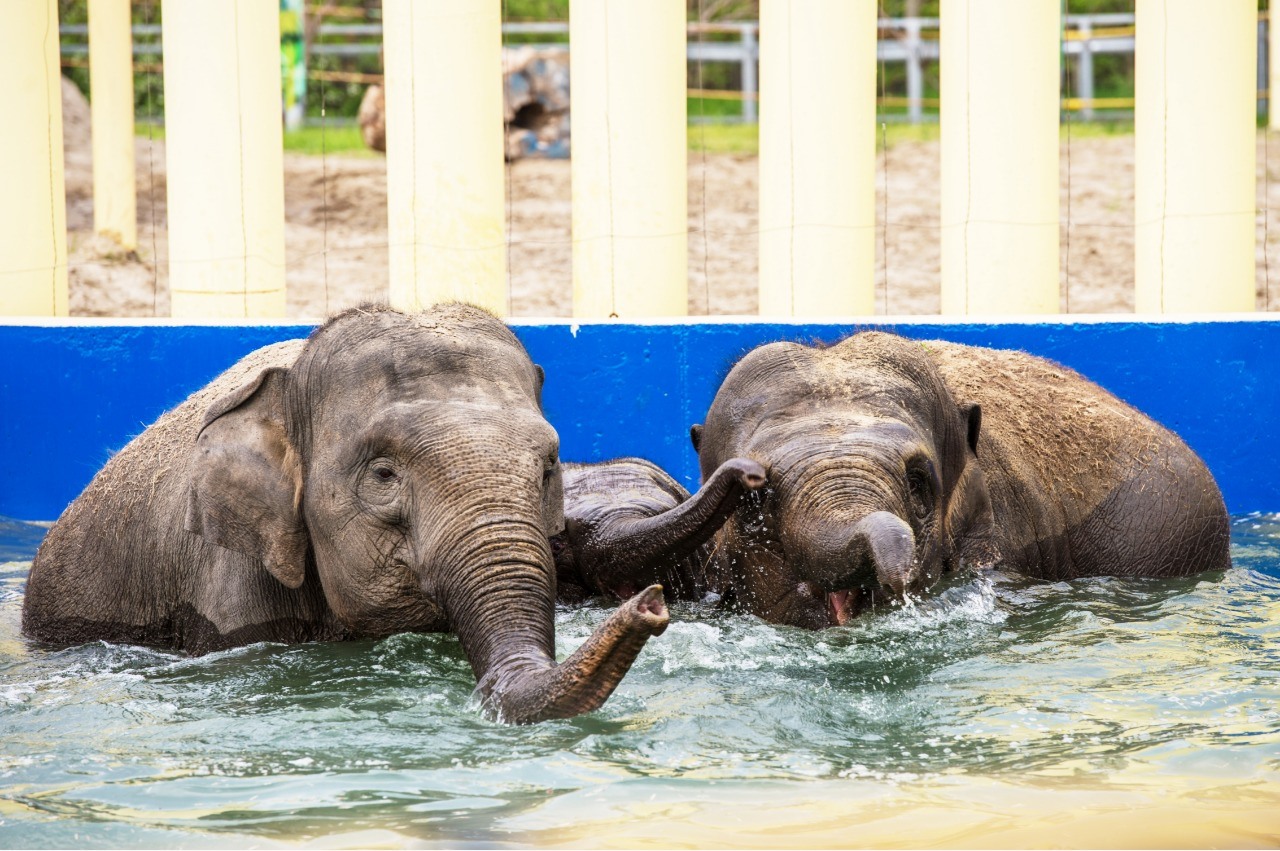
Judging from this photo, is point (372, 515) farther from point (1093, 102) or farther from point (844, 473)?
point (1093, 102)

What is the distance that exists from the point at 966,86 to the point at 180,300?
427 cm

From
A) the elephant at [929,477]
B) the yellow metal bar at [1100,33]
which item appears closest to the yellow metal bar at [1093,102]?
the yellow metal bar at [1100,33]

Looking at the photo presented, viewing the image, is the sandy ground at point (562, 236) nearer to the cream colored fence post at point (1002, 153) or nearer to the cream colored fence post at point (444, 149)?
the cream colored fence post at point (444, 149)

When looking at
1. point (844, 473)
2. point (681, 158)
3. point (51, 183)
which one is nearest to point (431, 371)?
point (844, 473)

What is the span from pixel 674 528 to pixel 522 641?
1.11 m

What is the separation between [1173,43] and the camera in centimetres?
927

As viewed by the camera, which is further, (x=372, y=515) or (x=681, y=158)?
(x=681, y=158)

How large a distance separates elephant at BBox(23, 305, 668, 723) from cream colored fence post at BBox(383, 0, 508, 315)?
3.33 metres

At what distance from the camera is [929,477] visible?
5.81 meters

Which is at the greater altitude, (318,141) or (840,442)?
(318,141)

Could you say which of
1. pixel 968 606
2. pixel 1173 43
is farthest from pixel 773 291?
pixel 968 606

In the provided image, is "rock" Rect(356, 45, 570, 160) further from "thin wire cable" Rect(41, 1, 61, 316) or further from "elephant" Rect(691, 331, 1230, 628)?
"elephant" Rect(691, 331, 1230, 628)

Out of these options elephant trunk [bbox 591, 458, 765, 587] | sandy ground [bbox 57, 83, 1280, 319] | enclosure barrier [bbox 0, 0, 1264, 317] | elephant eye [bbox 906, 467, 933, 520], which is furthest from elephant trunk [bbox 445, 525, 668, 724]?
sandy ground [bbox 57, 83, 1280, 319]

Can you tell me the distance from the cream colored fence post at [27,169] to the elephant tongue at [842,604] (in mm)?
5842
